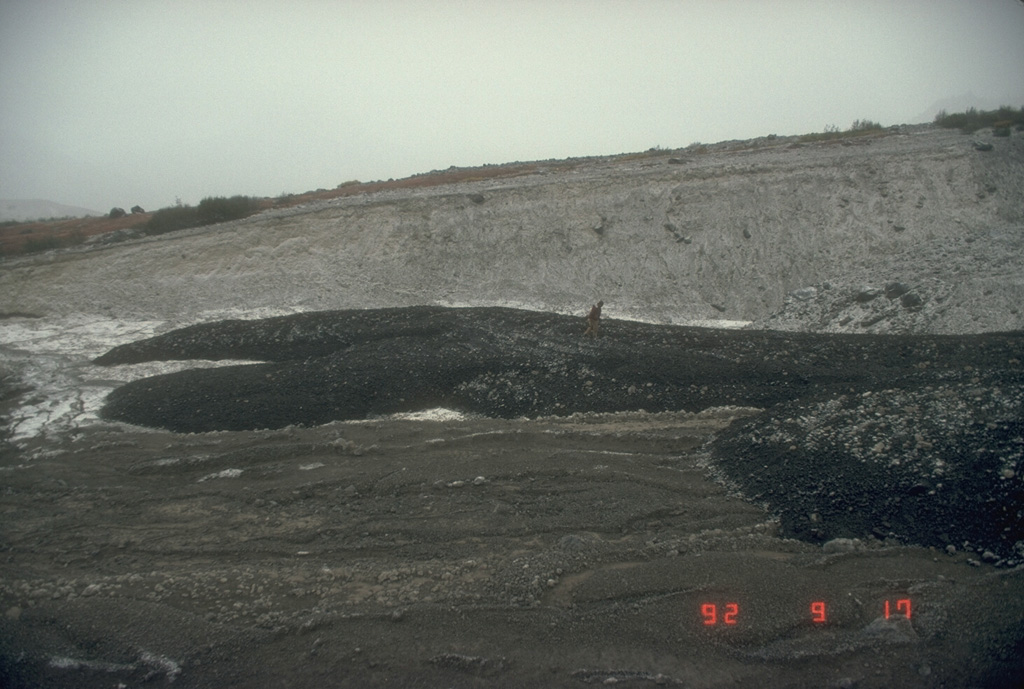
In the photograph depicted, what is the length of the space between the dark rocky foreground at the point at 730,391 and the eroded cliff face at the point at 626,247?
364cm

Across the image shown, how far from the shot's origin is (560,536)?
658cm

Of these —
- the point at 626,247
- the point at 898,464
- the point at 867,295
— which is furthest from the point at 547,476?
the point at 626,247

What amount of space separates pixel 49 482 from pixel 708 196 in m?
19.4

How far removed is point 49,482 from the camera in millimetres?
8867

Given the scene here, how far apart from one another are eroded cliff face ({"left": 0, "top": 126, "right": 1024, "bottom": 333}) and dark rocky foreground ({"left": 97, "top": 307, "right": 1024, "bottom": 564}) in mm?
3643

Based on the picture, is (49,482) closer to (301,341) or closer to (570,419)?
(301,341)

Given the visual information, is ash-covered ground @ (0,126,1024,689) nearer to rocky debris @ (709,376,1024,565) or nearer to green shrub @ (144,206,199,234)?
rocky debris @ (709,376,1024,565)

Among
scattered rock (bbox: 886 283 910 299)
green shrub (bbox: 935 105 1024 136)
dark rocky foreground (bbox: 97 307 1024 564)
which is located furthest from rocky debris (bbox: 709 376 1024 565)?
green shrub (bbox: 935 105 1024 136)

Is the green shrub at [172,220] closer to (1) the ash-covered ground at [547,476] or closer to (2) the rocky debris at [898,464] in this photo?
(1) the ash-covered ground at [547,476]

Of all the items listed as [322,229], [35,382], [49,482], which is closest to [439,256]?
[322,229]

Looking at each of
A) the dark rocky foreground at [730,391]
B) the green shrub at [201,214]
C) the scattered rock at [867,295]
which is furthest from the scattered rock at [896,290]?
the green shrub at [201,214]

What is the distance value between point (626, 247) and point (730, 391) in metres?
10.4

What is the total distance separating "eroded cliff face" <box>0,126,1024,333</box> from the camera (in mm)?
17531

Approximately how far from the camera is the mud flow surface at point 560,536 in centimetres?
497
